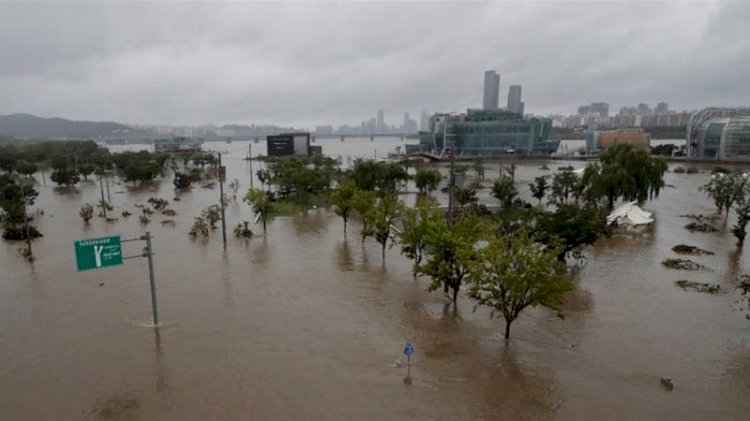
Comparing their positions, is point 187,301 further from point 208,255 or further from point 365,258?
point 365,258

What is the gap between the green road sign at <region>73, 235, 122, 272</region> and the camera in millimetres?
15097

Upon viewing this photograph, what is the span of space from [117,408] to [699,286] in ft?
75.9

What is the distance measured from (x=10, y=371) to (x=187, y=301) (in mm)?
6381

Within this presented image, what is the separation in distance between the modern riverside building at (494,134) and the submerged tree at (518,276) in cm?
11286

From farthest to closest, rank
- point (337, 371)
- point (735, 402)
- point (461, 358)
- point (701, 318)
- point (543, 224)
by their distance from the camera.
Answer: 1. point (543, 224)
2. point (701, 318)
3. point (461, 358)
4. point (337, 371)
5. point (735, 402)

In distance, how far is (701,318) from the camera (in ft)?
58.3

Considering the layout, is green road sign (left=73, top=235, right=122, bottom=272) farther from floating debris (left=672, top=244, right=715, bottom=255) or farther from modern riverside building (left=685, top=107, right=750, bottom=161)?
modern riverside building (left=685, top=107, right=750, bottom=161)

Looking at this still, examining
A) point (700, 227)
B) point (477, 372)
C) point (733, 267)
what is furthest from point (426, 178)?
point (477, 372)

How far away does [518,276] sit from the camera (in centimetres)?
1440

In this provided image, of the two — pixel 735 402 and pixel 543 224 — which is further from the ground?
pixel 543 224

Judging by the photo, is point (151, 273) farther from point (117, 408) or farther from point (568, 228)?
point (568, 228)

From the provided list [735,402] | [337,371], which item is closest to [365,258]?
[337,371]

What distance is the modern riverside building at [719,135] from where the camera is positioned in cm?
9212

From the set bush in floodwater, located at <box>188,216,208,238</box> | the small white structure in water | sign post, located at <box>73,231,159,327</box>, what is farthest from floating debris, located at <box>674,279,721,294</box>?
bush in floodwater, located at <box>188,216,208,238</box>
